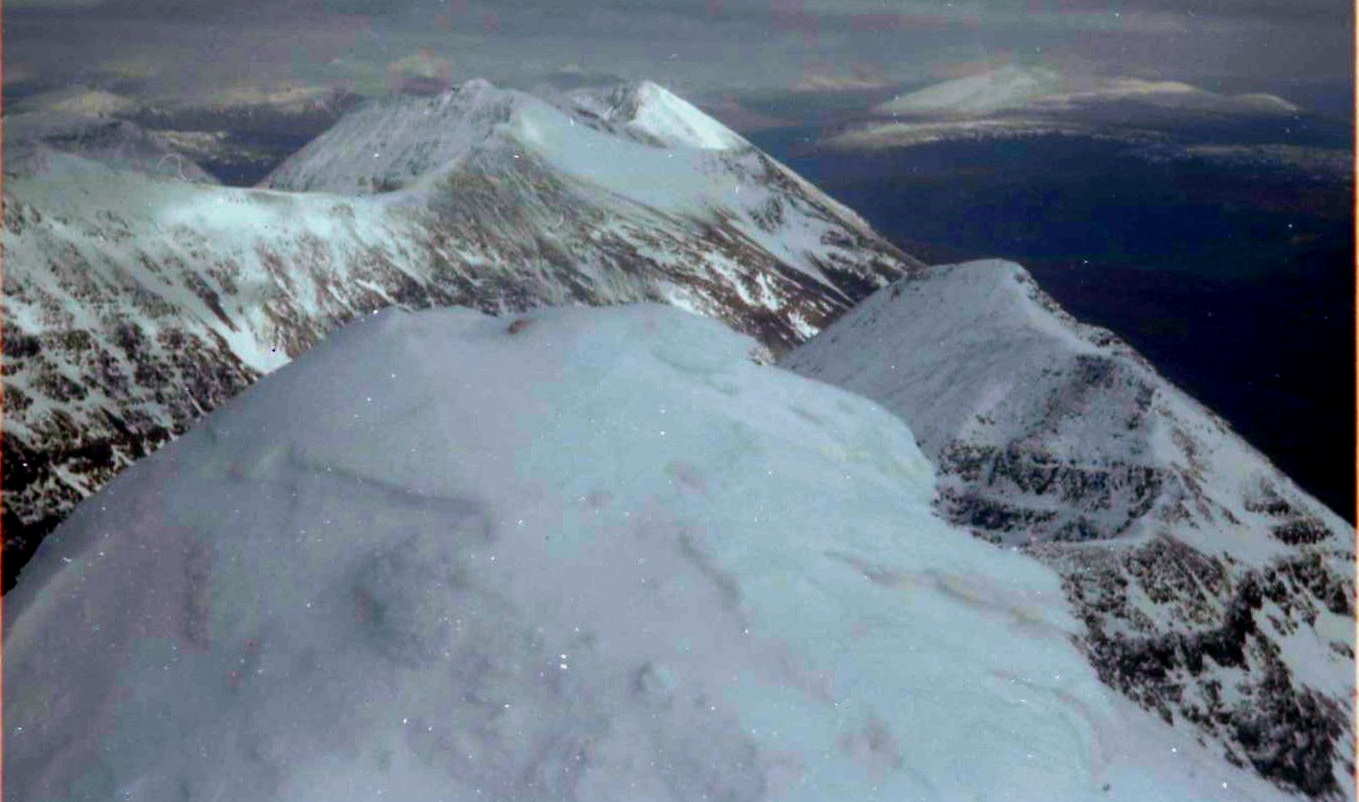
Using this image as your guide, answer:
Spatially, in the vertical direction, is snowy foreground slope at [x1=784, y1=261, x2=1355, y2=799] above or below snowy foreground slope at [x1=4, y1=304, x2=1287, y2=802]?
below

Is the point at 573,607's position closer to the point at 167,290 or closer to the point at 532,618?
the point at 532,618

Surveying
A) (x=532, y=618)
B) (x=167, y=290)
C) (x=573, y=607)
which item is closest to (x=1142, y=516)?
(x=573, y=607)

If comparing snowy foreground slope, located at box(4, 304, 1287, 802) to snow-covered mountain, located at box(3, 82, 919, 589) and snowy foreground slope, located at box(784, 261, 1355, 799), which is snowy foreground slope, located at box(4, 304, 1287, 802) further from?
snow-covered mountain, located at box(3, 82, 919, 589)

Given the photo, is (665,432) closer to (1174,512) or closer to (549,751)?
(549,751)

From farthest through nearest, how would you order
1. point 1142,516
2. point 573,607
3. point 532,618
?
1. point 1142,516
2. point 573,607
3. point 532,618

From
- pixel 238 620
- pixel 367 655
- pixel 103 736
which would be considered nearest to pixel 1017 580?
pixel 367 655

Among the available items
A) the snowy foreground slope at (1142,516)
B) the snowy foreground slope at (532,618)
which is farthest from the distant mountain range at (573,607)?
the snowy foreground slope at (1142,516)

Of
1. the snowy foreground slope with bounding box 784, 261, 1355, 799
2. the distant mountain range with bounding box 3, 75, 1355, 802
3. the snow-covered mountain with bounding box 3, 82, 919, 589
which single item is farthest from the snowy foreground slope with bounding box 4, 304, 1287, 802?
the snow-covered mountain with bounding box 3, 82, 919, 589

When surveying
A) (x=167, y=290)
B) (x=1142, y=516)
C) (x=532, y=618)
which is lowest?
(x=167, y=290)

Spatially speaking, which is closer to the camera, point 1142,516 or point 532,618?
point 532,618
